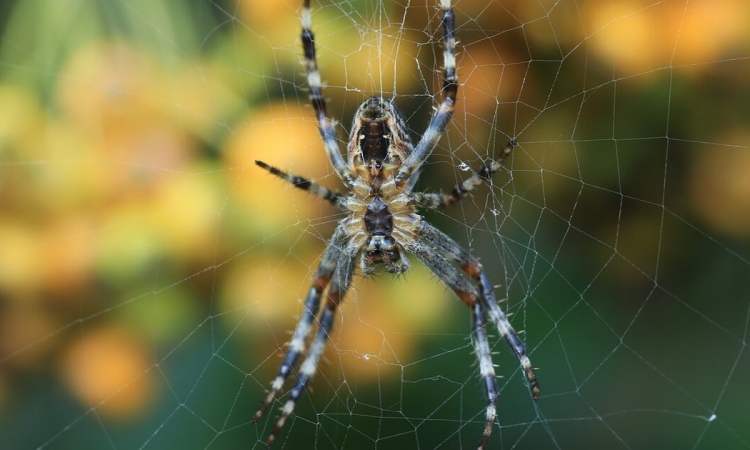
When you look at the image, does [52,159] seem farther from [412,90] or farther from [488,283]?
[488,283]

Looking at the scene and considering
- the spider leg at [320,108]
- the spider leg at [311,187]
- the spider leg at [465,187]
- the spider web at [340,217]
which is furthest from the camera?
the spider web at [340,217]

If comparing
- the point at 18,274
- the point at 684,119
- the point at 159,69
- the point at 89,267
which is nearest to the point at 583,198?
the point at 684,119

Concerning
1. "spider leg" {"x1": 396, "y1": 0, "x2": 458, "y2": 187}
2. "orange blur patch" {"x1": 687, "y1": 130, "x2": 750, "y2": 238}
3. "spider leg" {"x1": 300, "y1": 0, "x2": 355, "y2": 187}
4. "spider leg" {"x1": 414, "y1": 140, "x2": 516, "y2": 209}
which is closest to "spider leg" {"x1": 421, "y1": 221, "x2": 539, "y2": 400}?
"spider leg" {"x1": 414, "y1": 140, "x2": 516, "y2": 209}

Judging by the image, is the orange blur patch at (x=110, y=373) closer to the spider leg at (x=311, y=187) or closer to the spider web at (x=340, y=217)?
the spider web at (x=340, y=217)

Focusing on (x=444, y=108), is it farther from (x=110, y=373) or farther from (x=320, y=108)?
(x=110, y=373)

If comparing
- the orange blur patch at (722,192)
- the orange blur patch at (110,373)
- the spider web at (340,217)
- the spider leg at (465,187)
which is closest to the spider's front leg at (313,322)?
the spider web at (340,217)

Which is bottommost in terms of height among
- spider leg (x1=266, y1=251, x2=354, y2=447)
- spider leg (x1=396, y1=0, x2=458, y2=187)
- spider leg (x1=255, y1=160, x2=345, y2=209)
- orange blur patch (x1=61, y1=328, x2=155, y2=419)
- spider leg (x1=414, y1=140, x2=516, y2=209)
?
orange blur patch (x1=61, y1=328, x2=155, y2=419)

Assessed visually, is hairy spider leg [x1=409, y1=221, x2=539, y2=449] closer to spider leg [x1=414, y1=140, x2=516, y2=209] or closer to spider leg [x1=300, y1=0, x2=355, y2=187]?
spider leg [x1=414, y1=140, x2=516, y2=209]
